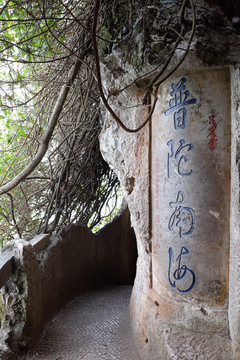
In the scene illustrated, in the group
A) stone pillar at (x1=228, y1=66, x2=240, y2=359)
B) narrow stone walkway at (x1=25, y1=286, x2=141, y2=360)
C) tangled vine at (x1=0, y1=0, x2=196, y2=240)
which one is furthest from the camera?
tangled vine at (x1=0, y1=0, x2=196, y2=240)

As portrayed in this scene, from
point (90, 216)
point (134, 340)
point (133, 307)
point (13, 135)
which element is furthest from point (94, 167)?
point (134, 340)

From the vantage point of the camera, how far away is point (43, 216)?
3.77 m

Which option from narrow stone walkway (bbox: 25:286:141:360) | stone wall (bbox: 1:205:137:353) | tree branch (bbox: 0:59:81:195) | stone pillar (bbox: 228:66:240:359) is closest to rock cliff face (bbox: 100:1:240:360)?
stone pillar (bbox: 228:66:240:359)

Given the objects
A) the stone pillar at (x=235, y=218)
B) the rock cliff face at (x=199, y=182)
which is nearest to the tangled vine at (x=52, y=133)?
the rock cliff face at (x=199, y=182)

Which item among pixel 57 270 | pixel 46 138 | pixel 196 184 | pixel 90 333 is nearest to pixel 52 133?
pixel 46 138

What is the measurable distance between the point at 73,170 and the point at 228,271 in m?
2.40

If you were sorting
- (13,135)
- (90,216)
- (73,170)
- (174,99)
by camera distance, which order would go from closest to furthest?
(174,99) → (13,135) → (73,170) → (90,216)

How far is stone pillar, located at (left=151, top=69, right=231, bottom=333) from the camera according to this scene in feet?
6.61

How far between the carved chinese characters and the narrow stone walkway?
0.69m

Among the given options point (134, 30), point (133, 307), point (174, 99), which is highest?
point (134, 30)

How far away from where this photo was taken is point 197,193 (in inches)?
81.1

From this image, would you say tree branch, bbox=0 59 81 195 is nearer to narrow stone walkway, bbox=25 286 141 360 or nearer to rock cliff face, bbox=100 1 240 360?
rock cliff face, bbox=100 1 240 360

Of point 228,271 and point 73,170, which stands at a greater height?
point 73,170

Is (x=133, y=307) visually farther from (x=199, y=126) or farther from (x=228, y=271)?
(x=199, y=126)
